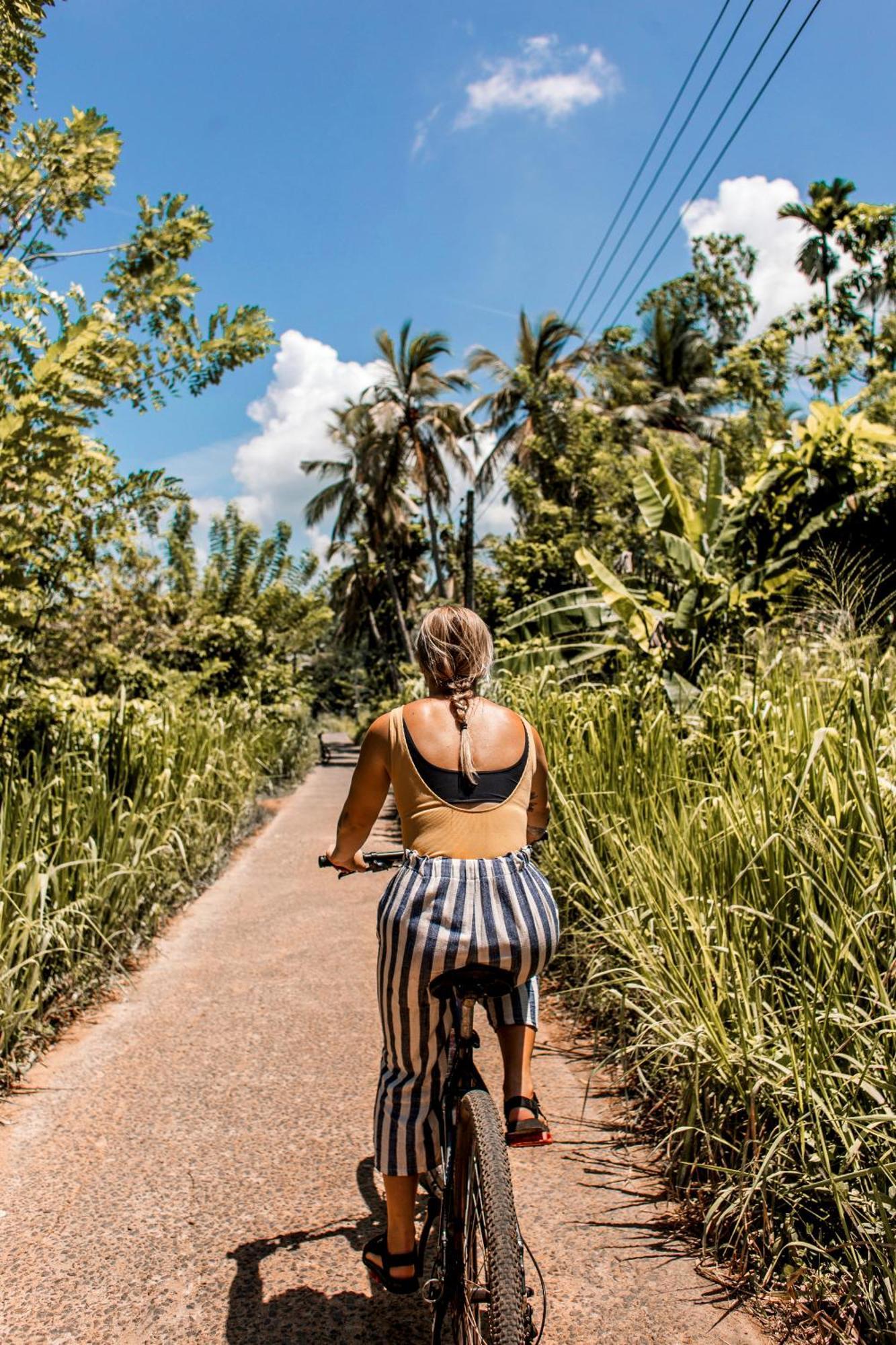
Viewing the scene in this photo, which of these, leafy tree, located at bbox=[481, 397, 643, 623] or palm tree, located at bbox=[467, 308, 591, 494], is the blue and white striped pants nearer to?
leafy tree, located at bbox=[481, 397, 643, 623]

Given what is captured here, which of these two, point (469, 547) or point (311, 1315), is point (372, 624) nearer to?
point (469, 547)

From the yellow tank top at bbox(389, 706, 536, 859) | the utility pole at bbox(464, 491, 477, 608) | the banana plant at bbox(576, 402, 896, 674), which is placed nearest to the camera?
the yellow tank top at bbox(389, 706, 536, 859)

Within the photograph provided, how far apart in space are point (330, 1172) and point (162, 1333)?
91cm

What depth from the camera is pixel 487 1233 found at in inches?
70.7

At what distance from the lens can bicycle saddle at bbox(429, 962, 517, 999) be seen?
2.06m

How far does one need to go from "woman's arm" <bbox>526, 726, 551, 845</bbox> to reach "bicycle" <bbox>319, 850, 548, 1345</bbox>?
0.50 meters

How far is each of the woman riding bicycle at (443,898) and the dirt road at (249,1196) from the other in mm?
564

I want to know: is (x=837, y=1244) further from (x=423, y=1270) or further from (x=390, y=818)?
(x=390, y=818)

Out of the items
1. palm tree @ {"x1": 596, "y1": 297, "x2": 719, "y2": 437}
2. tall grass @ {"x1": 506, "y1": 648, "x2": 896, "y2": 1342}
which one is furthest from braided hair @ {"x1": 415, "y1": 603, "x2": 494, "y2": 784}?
palm tree @ {"x1": 596, "y1": 297, "x2": 719, "y2": 437}

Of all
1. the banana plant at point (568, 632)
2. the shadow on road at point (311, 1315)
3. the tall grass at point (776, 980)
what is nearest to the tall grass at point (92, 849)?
the shadow on road at point (311, 1315)

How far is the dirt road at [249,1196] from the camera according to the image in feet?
8.20

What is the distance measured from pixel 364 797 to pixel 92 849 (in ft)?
9.88

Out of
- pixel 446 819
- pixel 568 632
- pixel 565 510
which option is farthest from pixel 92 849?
pixel 565 510

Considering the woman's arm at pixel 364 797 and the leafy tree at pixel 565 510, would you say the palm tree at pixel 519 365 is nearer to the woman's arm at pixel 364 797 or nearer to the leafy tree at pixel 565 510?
the leafy tree at pixel 565 510
